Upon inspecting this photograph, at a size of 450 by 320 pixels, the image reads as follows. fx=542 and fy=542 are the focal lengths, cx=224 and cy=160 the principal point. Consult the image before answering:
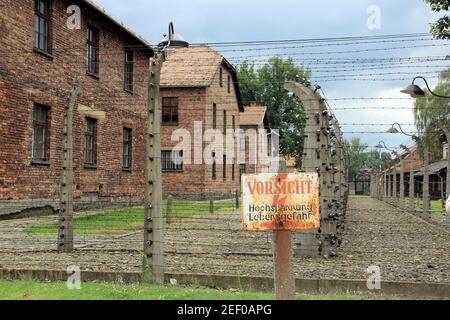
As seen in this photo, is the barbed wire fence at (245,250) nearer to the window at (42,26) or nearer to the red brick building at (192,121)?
the window at (42,26)

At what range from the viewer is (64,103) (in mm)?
17328

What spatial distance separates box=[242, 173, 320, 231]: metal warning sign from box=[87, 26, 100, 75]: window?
15.9m

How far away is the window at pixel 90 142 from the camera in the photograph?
1912 centimetres

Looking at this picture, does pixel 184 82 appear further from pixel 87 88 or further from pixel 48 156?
pixel 48 156

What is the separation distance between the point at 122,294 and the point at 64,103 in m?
12.9

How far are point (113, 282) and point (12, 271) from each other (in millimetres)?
1335

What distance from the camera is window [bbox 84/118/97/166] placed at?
753 inches

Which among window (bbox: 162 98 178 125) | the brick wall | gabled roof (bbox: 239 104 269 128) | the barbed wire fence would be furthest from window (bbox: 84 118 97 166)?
gabled roof (bbox: 239 104 269 128)

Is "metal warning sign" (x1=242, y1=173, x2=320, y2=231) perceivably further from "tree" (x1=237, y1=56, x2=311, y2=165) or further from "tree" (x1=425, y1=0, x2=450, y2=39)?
"tree" (x1=237, y1=56, x2=311, y2=165)

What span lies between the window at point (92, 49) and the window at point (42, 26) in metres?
2.63

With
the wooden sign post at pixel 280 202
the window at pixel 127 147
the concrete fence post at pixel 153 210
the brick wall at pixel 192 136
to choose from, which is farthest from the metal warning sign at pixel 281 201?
the brick wall at pixel 192 136
